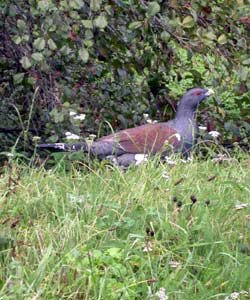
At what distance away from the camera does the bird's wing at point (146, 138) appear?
6.85 m

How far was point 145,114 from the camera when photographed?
797 cm

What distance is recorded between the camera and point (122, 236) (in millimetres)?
4465

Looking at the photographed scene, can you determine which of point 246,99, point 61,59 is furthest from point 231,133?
point 61,59

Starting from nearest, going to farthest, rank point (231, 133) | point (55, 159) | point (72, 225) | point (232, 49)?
point (72, 225)
point (55, 159)
point (232, 49)
point (231, 133)

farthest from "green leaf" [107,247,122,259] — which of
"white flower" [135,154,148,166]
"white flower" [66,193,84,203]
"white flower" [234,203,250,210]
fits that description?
"white flower" [135,154,148,166]

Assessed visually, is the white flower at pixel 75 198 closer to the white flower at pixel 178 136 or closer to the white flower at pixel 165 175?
the white flower at pixel 165 175

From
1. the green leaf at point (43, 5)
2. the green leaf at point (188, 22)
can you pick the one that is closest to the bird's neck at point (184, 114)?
the green leaf at point (188, 22)

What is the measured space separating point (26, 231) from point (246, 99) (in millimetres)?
3690

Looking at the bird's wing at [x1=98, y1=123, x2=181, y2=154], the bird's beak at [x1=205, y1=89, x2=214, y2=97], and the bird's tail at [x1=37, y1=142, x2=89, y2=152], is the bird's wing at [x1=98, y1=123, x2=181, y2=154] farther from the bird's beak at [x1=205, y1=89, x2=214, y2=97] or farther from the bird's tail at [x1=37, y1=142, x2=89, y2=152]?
the bird's beak at [x1=205, y1=89, x2=214, y2=97]

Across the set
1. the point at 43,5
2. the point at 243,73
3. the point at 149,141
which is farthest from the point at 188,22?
the point at 43,5

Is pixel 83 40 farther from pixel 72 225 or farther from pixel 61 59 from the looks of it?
pixel 72 225

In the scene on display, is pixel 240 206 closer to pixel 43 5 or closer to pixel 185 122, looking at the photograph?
pixel 43 5

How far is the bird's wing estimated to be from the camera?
6.85m

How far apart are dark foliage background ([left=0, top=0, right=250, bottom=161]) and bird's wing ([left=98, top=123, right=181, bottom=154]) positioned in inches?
12.9
